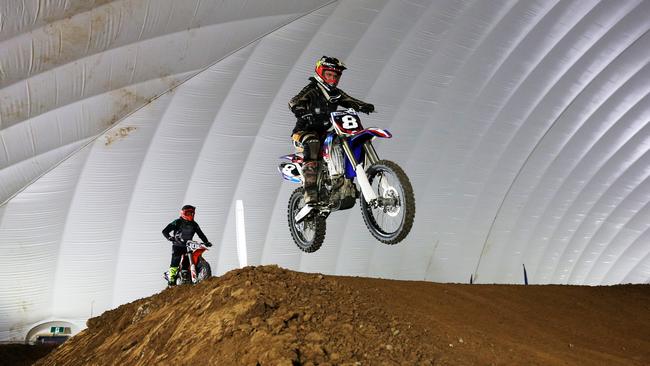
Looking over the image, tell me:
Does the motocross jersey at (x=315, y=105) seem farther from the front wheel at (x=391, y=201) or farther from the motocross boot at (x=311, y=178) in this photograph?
the front wheel at (x=391, y=201)

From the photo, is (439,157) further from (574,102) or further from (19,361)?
(19,361)

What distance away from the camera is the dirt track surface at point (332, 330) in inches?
219

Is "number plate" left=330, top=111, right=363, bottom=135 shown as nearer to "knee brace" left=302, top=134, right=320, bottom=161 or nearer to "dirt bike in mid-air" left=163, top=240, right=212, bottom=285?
"knee brace" left=302, top=134, right=320, bottom=161

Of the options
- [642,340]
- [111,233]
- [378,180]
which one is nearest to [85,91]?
[111,233]

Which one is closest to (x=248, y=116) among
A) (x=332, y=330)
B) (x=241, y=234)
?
(x=241, y=234)

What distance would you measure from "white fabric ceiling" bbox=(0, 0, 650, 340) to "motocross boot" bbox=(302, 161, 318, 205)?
246 inches

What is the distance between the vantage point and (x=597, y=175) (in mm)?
25922

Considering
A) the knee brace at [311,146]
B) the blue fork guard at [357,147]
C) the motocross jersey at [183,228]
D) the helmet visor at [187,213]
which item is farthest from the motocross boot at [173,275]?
the blue fork guard at [357,147]

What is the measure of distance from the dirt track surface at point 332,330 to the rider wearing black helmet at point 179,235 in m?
0.85

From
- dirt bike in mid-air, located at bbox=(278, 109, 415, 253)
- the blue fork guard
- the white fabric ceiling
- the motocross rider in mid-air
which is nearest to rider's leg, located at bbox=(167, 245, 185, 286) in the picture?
dirt bike in mid-air, located at bbox=(278, 109, 415, 253)

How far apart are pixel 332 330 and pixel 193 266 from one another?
5.21 meters

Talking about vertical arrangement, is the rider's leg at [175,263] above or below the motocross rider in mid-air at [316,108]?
below

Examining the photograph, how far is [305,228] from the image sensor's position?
1002 centimetres

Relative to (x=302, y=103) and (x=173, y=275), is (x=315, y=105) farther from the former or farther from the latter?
(x=173, y=275)
